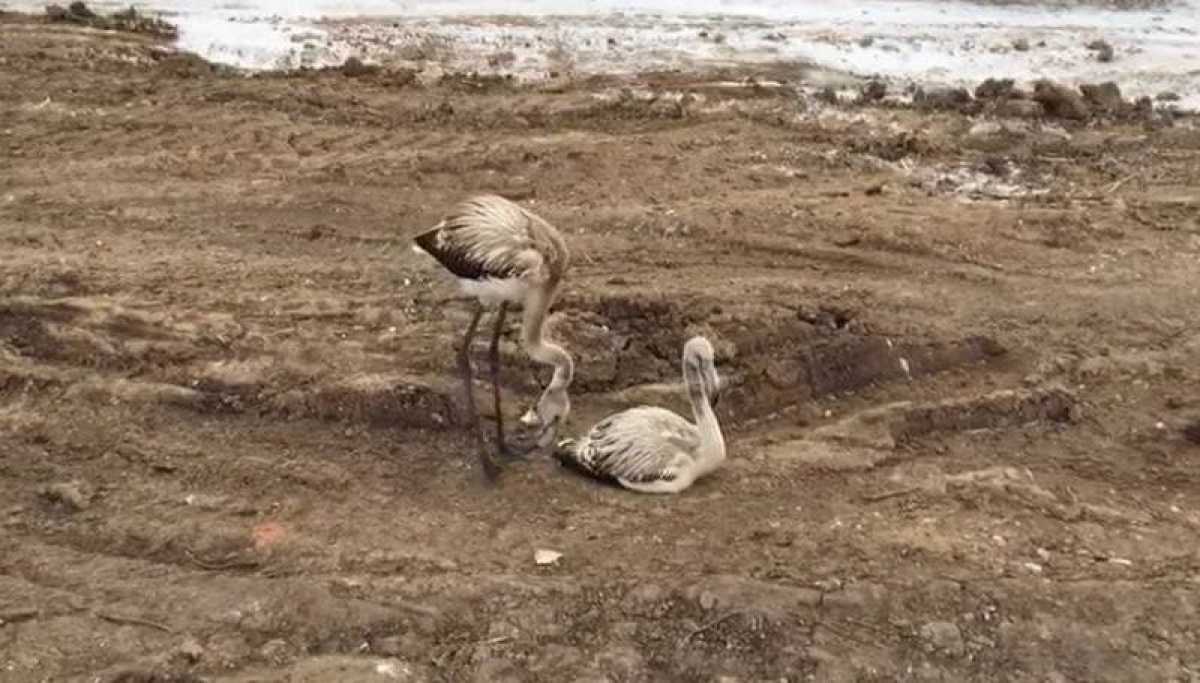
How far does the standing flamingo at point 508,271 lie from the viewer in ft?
20.0

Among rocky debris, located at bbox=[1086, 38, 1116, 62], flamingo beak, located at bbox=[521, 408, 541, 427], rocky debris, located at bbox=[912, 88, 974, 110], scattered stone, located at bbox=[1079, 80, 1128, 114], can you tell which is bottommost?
flamingo beak, located at bbox=[521, 408, 541, 427]

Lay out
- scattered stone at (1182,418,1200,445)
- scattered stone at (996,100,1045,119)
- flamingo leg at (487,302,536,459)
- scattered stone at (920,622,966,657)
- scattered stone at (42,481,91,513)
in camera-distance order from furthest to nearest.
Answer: scattered stone at (996,100,1045,119)
scattered stone at (1182,418,1200,445)
flamingo leg at (487,302,536,459)
scattered stone at (42,481,91,513)
scattered stone at (920,622,966,657)

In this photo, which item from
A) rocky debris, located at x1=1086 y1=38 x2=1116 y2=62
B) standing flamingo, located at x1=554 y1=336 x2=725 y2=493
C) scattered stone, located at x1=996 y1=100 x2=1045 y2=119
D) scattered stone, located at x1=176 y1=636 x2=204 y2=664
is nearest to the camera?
scattered stone, located at x1=176 y1=636 x2=204 y2=664

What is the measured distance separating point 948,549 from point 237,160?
5.75 m

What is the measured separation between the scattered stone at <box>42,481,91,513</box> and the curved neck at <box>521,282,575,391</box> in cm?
211

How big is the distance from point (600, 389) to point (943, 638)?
2.40m

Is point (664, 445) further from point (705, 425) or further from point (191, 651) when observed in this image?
point (191, 651)

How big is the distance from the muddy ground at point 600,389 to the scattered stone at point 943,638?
2 cm

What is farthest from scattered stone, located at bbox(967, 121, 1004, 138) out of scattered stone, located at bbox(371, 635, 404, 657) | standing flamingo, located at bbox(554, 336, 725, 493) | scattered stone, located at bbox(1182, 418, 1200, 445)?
A: scattered stone, located at bbox(371, 635, 404, 657)

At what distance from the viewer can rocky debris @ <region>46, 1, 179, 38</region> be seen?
39.6ft

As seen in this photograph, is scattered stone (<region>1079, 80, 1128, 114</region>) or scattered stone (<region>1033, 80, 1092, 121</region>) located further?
scattered stone (<region>1079, 80, 1128, 114</region>)

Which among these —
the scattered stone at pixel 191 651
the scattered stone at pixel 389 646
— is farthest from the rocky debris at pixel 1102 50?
the scattered stone at pixel 191 651

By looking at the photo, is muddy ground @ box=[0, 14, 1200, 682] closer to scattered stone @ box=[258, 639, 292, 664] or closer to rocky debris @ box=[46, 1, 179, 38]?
scattered stone @ box=[258, 639, 292, 664]

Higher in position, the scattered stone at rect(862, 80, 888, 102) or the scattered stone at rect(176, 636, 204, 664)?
the scattered stone at rect(862, 80, 888, 102)
